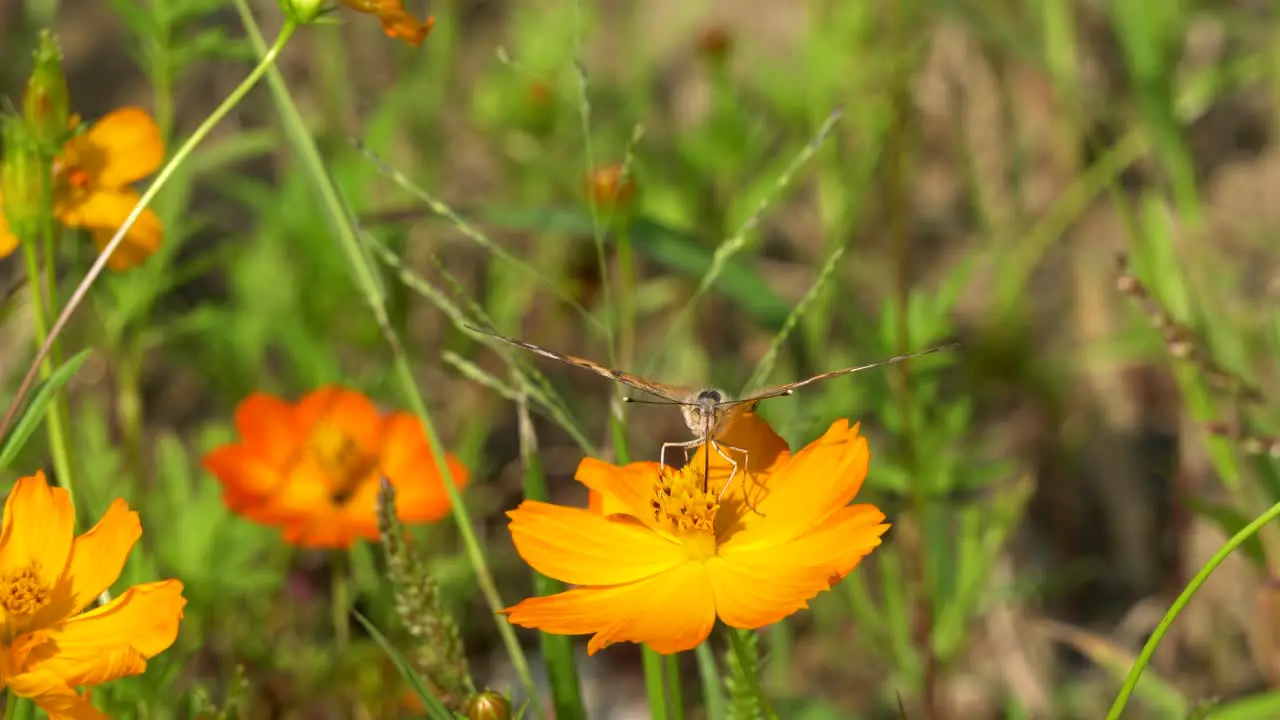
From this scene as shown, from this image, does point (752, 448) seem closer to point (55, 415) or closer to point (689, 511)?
point (689, 511)

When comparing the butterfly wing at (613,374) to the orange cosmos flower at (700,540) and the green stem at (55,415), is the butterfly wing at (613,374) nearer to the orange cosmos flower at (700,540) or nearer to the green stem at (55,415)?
the orange cosmos flower at (700,540)

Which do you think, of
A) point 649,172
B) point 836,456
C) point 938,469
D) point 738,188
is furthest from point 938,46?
point 836,456

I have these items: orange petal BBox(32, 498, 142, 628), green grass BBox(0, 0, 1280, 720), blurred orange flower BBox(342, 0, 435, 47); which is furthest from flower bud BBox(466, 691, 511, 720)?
blurred orange flower BBox(342, 0, 435, 47)

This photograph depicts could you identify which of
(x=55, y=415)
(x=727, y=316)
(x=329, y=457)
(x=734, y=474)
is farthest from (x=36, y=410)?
(x=727, y=316)

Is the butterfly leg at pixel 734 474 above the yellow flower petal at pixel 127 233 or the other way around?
the other way around

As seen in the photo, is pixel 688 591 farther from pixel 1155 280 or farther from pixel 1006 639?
pixel 1155 280

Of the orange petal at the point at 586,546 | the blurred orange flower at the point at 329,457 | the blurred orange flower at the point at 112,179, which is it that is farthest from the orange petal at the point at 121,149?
the orange petal at the point at 586,546
